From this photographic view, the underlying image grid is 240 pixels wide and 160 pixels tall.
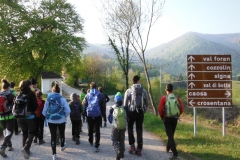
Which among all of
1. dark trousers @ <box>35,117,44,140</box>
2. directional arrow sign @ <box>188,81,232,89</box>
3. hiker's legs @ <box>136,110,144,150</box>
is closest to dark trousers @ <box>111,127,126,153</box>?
hiker's legs @ <box>136,110,144,150</box>

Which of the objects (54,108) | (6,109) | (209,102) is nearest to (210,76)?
(209,102)

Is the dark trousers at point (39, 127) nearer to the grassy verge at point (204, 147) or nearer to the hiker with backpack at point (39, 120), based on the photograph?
the hiker with backpack at point (39, 120)

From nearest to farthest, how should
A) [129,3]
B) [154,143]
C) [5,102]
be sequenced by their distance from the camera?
[5,102]
[154,143]
[129,3]

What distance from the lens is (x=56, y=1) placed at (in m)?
32.5

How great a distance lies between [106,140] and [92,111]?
192 centimetres

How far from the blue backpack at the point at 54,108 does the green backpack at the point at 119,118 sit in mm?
1393

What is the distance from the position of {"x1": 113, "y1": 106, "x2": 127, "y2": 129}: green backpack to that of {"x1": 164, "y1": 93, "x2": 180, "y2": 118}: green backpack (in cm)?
114

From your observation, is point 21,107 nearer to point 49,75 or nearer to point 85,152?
point 85,152

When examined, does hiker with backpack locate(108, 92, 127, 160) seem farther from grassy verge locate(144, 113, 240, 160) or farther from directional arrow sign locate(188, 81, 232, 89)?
directional arrow sign locate(188, 81, 232, 89)

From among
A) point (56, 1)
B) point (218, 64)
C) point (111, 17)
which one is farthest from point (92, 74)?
point (218, 64)

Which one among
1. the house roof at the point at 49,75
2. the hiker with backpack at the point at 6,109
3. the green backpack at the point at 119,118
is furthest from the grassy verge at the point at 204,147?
the house roof at the point at 49,75

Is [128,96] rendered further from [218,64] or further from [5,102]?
[218,64]

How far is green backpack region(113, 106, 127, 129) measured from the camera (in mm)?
6309

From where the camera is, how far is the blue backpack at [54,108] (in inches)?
252
